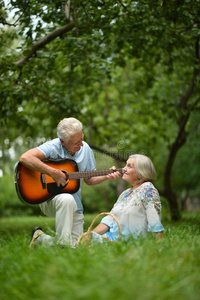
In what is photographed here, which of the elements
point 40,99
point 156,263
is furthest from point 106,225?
point 40,99

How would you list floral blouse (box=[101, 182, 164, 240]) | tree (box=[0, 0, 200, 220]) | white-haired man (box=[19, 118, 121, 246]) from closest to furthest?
1. floral blouse (box=[101, 182, 164, 240])
2. white-haired man (box=[19, 118, 121, 246])
3. tree (box=[0, 0, 200, 220])

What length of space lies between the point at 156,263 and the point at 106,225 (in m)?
1.68

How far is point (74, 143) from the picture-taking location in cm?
389

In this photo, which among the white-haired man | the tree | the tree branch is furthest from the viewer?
the tree branch

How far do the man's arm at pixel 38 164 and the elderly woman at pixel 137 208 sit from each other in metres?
0.70

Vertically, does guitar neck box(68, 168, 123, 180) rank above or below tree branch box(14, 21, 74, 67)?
below

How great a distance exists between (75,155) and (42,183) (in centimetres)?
56

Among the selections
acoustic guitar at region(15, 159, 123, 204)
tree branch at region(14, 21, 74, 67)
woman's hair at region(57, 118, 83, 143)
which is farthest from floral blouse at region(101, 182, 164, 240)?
tree branch at region(14, 21, 74, 67)

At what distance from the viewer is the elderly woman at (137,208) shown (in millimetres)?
3408

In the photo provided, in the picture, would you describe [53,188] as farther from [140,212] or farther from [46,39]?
[46,39]

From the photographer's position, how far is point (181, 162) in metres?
17.5

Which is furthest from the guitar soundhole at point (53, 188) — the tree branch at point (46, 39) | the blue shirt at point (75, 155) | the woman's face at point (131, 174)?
the tree branch at point (46, 39)

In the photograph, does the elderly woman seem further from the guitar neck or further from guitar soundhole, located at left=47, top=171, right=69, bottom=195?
guitar soundhole, located at left=47, top=171, right=69, bottom=195

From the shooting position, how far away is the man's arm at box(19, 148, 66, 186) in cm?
360
